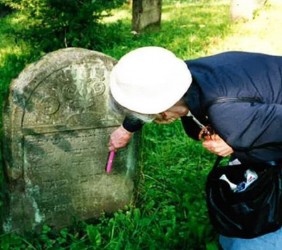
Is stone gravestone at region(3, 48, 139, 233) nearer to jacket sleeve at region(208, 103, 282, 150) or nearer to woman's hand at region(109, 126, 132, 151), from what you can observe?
woman's hand at region(109, 126, 132, 151)

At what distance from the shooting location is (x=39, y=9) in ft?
22.6

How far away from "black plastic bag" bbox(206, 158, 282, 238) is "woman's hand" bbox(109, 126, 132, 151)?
0.75 meters

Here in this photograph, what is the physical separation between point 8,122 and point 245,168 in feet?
4.87

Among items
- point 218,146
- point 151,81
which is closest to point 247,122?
point 218,146

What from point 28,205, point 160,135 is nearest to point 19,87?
point 28,205

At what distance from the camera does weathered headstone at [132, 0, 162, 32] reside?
9.53 m

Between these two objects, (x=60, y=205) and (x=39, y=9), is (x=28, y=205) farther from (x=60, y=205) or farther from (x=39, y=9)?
(x=39, y=9)

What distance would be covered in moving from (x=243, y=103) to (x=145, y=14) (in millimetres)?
7968

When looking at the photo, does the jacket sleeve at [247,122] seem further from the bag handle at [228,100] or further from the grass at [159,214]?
the grass at [159,214]

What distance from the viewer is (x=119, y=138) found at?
305cm

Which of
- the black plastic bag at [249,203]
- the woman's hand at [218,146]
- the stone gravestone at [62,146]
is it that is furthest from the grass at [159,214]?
the woman's hand at [218,146]

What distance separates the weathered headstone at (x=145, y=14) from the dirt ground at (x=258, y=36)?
62.3 inches

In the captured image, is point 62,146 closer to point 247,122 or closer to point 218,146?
point 218,146

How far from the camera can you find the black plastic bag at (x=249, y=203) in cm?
226
